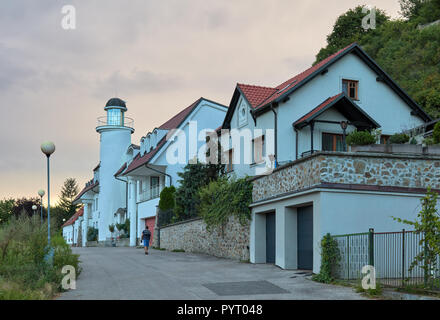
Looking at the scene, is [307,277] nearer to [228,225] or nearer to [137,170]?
[228,225]

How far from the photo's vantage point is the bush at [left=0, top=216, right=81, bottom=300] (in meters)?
12.7

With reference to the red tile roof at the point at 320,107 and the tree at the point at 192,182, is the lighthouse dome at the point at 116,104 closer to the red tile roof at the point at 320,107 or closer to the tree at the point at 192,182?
the tree at the point at 192,182

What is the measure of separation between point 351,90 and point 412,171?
1075 cm

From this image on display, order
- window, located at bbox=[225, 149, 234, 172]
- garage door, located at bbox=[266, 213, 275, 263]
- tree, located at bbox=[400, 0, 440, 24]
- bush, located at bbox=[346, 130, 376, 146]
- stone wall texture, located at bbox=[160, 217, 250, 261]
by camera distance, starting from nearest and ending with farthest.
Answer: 1. bush, located at bbox=[346, 130, 376, 146]
2. garage door, located at bbox=[266, 213, 275, 263]
3. stone wall texture, located at bbox=[160, 217, 250, 261]
4. window, located at bbox=[225, 149, 234, 172]
5. tree, located at bbox=[400, 0, 440, 24]

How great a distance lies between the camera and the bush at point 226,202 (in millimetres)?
21781

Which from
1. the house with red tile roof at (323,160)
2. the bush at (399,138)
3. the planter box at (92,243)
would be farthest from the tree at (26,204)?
the bush at (399,138)

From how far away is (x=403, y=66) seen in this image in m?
48.0

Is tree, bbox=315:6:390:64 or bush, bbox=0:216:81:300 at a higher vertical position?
tree, bbox=315:6:390:64

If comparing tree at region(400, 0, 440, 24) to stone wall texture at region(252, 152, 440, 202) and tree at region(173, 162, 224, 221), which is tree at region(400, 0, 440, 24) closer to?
tree at region(173, 162, 224, 221)

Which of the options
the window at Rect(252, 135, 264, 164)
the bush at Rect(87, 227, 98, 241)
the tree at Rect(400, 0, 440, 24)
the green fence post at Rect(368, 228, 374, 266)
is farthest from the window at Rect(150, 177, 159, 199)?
the tree at Rect(400, 0, 440, 24)

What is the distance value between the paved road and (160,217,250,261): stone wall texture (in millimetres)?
2236

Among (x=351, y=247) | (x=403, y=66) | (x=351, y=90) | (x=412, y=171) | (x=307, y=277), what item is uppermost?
Result: (x=403, y=66)

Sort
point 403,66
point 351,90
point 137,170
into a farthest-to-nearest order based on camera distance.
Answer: point 403,66 < point 137,170 < point 351,90
